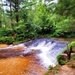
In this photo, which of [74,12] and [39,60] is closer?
[74,12]

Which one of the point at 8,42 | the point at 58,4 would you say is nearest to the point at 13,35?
the point at 8,42

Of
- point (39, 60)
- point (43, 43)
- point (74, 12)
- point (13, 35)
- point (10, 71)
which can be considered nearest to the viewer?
point (74, 12)

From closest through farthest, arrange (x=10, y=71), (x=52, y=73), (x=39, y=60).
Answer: (x=52, y=73) < (x=10, y=71) < (x=39, y=60)

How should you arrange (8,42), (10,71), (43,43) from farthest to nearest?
1. (8,42)
2. (43,43)
3. (10,71)

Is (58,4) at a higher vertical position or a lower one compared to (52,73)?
higher

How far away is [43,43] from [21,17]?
6403 millimetres

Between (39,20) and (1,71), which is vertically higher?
(39,20)

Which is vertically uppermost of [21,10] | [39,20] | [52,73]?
[21,10]

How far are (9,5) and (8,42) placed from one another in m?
5.66

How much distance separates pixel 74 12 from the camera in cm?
682

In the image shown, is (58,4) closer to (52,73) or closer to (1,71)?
(52,73)

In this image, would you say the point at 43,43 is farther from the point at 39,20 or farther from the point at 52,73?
the point at 52,73

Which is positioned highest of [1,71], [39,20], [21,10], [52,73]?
[21,10]

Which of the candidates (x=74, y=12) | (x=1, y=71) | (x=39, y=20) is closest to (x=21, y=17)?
(x=39, y=20)
